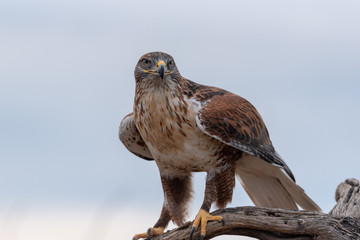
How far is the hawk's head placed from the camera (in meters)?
6.32

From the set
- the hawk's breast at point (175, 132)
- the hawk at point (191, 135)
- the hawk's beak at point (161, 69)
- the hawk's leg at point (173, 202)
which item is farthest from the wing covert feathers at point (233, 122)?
the hawk's leg at point (173, 202)

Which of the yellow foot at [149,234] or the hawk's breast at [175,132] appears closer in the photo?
the hawk's breast at [175,132]

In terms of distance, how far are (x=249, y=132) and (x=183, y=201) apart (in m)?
1.20

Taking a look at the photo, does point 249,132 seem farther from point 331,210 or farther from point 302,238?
point 331,210

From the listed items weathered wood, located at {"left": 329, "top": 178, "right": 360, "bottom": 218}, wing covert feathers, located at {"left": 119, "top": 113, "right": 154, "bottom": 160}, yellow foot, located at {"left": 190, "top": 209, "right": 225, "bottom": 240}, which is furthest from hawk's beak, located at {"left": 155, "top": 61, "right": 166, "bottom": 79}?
weathered wood, located at {"left": 329, "top": 178, "right": 360, "bottom": 218}

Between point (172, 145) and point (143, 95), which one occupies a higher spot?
point (143, 95)

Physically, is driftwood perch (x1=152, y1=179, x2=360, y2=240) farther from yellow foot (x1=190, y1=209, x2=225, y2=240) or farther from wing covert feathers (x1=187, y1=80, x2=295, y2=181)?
wing covert feathers (x1=187, y1=80, x2=295, y2=181)

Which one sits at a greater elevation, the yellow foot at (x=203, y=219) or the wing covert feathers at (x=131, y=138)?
the wing covert feathers at (x=131, y=138)

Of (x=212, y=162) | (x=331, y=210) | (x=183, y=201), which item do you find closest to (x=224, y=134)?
(x=212, y=162)

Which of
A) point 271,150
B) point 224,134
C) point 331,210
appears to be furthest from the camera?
point 331,210

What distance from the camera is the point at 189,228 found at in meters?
6.51

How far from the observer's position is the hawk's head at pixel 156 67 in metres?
6.32

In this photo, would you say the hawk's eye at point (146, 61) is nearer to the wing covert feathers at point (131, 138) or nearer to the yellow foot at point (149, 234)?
the wing covert feathers at point (131, 138)

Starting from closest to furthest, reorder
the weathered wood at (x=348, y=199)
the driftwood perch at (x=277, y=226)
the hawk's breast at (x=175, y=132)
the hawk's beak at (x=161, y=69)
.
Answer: the hawk's beak at (x=161, y=69) < the hawk's breast at (x=175, y=132) < the driftwood perch at (x=277, y=226) < the weathered wood at (x=348, y=199)
